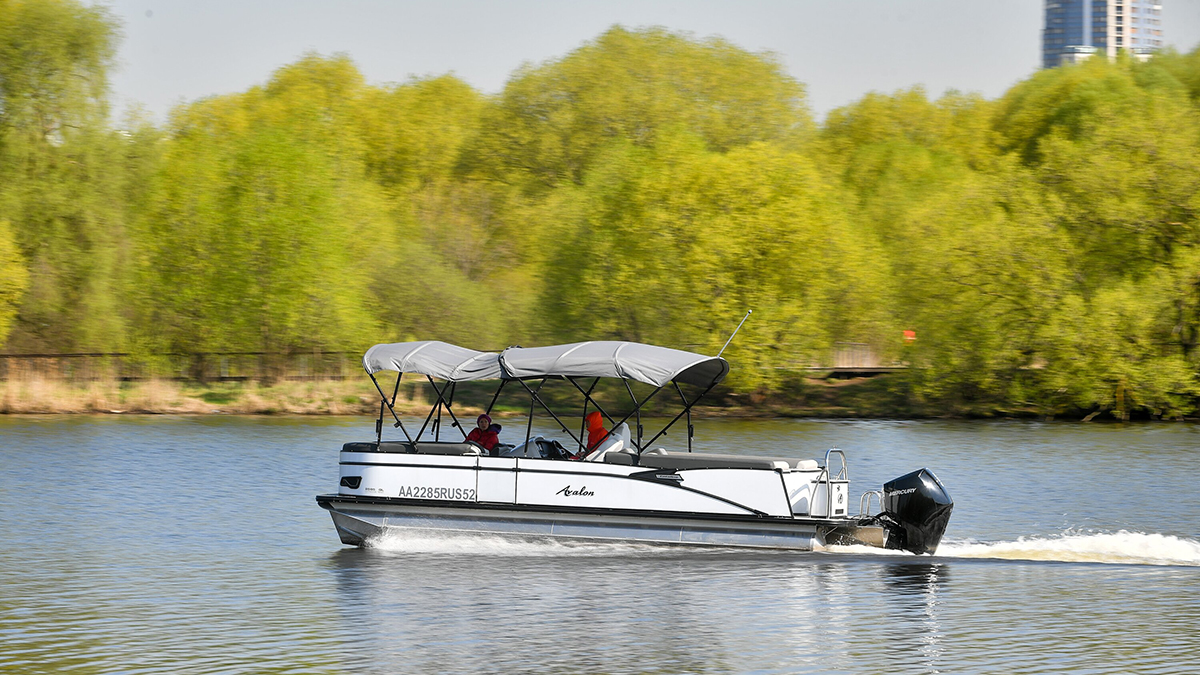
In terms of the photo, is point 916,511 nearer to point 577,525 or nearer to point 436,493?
point 577,525

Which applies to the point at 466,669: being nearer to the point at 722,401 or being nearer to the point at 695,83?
the point at 722,401

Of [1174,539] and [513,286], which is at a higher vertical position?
[513,286]

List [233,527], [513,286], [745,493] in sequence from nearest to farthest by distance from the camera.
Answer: [745,493] → [233,527] → [513,286]

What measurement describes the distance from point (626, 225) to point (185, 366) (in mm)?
17661

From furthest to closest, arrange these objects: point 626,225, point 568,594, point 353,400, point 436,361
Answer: point 626,225 < point 353,400 < point 436,361 < point 568,594

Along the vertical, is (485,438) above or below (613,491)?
above

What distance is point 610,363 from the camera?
53.0 ft

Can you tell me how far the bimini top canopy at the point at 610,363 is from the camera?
16.0 m

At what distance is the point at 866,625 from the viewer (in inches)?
511

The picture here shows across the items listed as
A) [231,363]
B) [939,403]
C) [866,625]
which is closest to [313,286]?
[231,363]

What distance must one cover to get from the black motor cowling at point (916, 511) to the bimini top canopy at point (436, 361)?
524 centimetres

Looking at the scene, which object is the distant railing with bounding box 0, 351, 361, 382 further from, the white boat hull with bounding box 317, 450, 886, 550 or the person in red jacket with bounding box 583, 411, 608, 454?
the person in red jacket with bounding box 583, 411, 608, 454

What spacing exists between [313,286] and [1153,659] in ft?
128

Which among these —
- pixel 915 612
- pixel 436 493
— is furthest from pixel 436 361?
pixel 915 612
